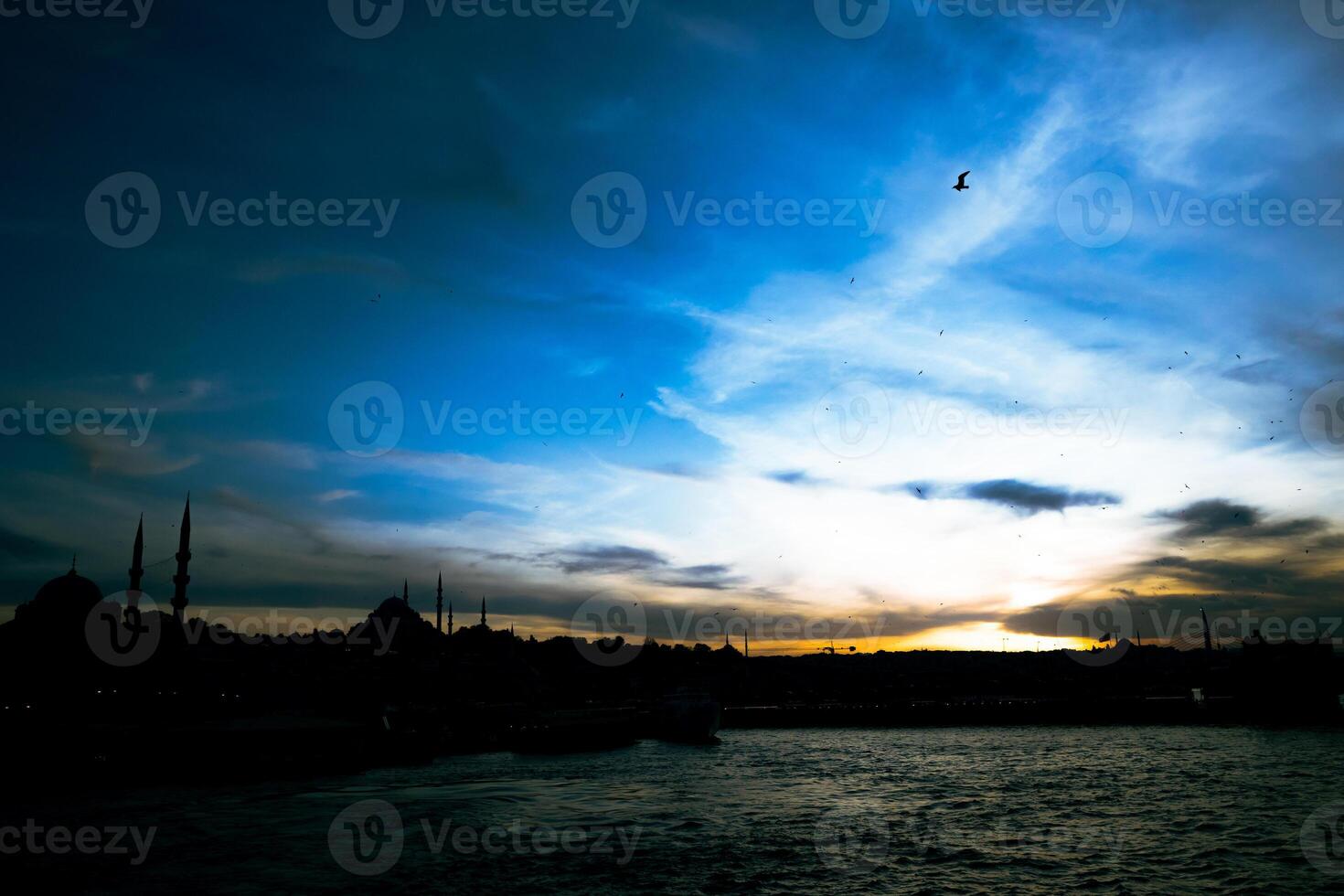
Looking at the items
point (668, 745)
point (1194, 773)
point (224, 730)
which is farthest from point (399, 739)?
point (1194, 773)

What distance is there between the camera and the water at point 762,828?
29844 mm

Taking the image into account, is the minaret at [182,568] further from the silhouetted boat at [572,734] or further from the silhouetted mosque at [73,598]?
the silhouetted boat at [572,734]

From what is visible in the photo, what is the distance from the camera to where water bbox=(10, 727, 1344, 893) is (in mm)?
29844

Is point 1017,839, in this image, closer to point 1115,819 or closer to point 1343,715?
point 1115,819

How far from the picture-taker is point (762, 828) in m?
40.7

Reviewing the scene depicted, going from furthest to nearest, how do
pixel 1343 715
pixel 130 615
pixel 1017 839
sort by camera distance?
pixel 1343 715, pixel 130 615, pixel 1017 839

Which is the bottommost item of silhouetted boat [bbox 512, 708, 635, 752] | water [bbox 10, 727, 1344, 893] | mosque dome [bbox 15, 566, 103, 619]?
silhouetted boat [bbox 512, 708, 635, 752]

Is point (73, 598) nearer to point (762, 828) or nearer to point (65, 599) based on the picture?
point (65, 599)

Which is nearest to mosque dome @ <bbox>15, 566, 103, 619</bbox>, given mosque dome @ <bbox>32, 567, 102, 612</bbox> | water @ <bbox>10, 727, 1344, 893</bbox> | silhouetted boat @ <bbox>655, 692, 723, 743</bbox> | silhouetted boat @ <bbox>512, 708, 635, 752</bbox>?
mosque dome @ <bbox>32, 567, 102, 612</bbox>

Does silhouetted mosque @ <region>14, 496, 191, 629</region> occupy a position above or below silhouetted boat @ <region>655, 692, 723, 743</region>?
above

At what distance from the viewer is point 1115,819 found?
4156cm

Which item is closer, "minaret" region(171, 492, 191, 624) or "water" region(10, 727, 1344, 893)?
"water" region(10, 727, 1344, 893)

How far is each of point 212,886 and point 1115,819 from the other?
41.3 metres

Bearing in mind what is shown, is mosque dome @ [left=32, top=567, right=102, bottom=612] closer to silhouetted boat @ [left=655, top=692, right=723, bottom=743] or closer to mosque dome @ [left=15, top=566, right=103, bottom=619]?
mosque dome @ [left=15, top=566, right=103, bottom=619]
